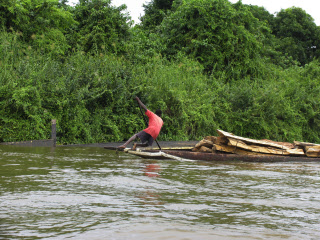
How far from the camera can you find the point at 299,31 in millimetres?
45344

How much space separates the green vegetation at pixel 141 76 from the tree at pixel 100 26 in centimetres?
6

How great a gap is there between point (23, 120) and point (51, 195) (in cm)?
1098

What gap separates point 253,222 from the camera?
5.32 meters

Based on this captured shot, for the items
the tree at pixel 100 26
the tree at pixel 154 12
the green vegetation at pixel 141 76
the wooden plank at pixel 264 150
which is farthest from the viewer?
the tree at pixel 154 12

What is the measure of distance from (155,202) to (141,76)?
15.4 metres

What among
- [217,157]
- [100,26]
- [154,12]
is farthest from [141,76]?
[154,12]

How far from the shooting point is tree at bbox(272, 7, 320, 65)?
146 ft

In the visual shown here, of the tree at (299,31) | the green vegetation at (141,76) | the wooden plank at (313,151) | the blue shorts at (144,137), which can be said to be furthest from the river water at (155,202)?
the tree at (299,31)

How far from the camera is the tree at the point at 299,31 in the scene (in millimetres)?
44625

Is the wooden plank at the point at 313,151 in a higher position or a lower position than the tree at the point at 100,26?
lower

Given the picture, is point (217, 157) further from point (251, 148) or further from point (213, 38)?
point (213, 38)

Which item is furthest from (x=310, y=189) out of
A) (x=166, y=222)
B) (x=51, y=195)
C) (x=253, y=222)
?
(x=51, y=195)

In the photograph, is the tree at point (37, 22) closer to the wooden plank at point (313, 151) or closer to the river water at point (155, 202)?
the river water at point (155, 202)

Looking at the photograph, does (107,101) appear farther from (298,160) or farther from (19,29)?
(298,160)
